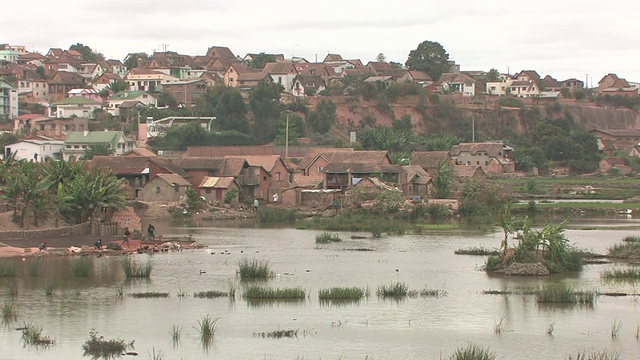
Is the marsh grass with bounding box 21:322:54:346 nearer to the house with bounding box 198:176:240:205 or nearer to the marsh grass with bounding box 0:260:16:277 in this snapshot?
the marsh grass with bounding box 0:260:16:277

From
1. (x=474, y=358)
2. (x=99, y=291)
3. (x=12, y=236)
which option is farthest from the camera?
(x=12, y=236)

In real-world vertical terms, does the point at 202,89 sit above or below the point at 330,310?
above

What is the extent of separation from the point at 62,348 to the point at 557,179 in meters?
50.4

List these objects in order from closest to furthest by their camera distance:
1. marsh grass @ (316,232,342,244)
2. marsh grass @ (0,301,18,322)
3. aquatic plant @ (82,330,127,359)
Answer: aquatic plant @ (82,330,127,359), marsh grass @ (0,301,18,322), marsh grass @ (316,232,342,244)

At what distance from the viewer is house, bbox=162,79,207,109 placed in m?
77.7

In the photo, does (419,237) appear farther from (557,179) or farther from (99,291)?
(557,179)

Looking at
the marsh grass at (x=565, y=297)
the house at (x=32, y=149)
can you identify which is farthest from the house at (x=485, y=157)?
the marsh grass at (x=565, y=297)

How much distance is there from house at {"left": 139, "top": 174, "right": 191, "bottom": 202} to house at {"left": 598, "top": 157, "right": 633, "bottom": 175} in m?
35.1

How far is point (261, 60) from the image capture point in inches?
4065

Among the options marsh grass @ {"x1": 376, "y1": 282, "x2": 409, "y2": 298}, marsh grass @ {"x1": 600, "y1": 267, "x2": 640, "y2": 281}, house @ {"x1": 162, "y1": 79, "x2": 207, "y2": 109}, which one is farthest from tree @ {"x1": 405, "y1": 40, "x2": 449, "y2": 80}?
marsh grass @ {"x1": 376, "y1": 282, "x2": 409, "y2": 298}

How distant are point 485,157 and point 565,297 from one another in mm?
47036

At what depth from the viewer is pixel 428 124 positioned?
79.1 m

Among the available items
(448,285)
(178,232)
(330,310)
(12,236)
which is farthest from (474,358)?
(178,232)

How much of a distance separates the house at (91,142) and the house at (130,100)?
412 inches
